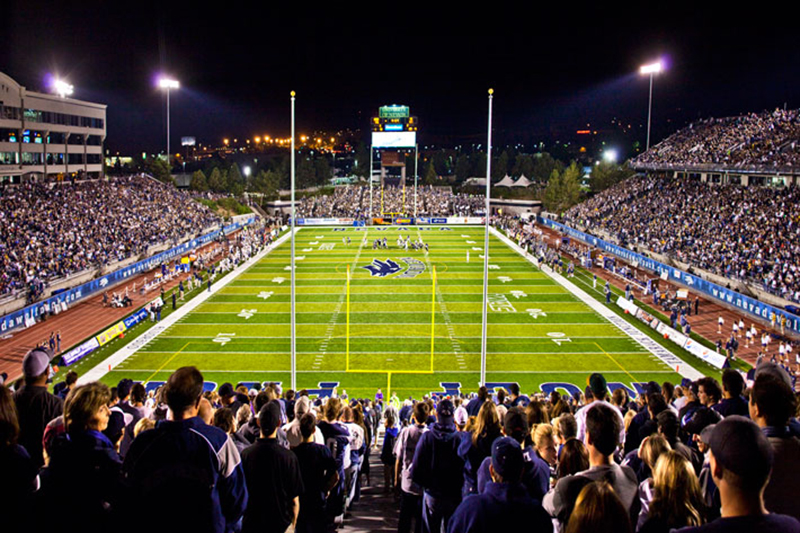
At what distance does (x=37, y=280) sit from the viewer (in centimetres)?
2848

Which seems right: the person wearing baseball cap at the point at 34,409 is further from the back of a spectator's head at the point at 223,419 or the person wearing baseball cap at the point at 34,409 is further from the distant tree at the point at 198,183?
the distant tree at the point at 198,183

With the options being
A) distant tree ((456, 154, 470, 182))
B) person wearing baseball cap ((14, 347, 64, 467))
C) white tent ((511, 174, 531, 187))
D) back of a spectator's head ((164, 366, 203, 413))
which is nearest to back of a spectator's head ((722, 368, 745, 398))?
back of a spectator's head ((164, 366, 203, 413))

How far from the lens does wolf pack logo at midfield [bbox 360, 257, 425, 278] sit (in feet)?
126

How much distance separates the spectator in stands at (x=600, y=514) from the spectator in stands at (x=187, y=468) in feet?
6.93

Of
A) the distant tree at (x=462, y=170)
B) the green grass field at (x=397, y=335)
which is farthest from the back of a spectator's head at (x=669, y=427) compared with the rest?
the distant tree at (x=462, y=170)

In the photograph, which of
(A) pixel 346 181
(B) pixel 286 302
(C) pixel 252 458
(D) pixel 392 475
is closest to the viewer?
(C) pixel 252 458

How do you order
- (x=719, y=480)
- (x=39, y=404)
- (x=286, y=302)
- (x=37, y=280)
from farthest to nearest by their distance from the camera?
(x=286, y=302)
(x=37, y=280)
(x=39, y=404)
(x=719, y=480)

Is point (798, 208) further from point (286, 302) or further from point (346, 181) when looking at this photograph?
point (346, 181)

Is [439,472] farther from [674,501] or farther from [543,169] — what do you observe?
[543,169]

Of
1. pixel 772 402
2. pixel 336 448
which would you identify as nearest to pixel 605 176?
pixel 336 448

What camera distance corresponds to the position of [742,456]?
2.68m

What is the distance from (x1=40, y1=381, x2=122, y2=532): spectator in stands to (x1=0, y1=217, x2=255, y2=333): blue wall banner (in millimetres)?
23424

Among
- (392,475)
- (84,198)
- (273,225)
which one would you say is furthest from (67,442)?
(273,225)

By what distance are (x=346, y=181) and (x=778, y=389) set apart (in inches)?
4395
